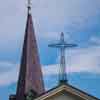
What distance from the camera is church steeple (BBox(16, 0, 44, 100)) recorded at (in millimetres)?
45156

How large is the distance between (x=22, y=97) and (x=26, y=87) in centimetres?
113

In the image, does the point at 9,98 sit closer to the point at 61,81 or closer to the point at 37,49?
the point at 37,49

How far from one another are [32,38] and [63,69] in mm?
14275

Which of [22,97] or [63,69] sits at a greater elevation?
[63,69]

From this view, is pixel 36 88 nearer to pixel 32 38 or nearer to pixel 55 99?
pixel 32 38

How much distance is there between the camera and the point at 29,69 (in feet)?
153

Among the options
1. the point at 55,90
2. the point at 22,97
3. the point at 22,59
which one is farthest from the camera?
the point at 22,59

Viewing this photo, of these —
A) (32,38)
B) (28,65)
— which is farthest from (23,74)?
(32,38)

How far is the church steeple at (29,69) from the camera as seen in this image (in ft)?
148

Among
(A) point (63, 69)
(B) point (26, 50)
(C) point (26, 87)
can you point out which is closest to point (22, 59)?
(B) point (26, 50)

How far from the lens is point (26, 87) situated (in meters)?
44.8

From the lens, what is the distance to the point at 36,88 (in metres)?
45.8

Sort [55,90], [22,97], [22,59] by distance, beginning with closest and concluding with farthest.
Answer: [55,90] → [22,97] → [22,59]

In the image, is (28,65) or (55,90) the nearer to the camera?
(55,90)
